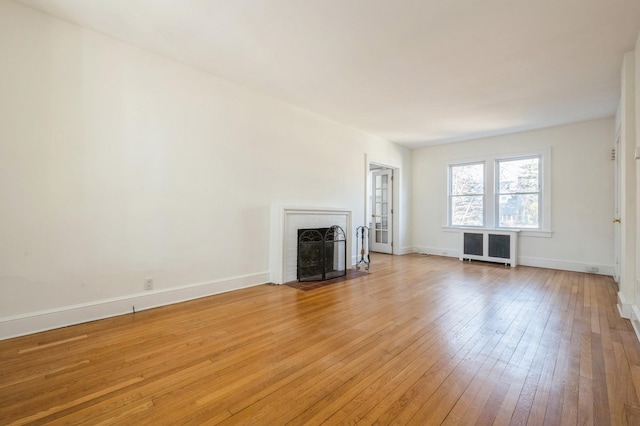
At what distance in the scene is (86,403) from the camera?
1.58 metres

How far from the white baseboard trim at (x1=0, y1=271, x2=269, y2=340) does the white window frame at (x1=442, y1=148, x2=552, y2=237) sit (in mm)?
5228

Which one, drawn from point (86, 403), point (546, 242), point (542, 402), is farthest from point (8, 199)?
point (546, 242)

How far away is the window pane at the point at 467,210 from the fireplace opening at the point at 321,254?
3.31m

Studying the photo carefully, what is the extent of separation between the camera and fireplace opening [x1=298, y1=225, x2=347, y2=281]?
4387 mm

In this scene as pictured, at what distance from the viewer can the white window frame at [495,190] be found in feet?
18.0

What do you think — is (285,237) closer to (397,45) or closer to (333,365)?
(333,365)

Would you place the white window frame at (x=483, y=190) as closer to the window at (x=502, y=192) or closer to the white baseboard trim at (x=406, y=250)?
the window at (x=502, y=192)

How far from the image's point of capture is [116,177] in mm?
2883

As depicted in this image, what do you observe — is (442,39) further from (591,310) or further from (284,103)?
(591,310)

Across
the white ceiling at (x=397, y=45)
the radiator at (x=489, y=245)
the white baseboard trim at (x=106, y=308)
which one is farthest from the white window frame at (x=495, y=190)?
the white baseboard trim at (x=106, y=308)

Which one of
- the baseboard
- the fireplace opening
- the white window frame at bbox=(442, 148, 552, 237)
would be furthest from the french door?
the baseboard

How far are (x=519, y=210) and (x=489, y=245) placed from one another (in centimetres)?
A: 91

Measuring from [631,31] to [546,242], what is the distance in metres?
3.96

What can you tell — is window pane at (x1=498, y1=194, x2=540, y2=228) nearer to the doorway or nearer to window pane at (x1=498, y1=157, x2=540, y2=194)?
window pane at (x1=498, y1=157, x2=540, y2=194)
